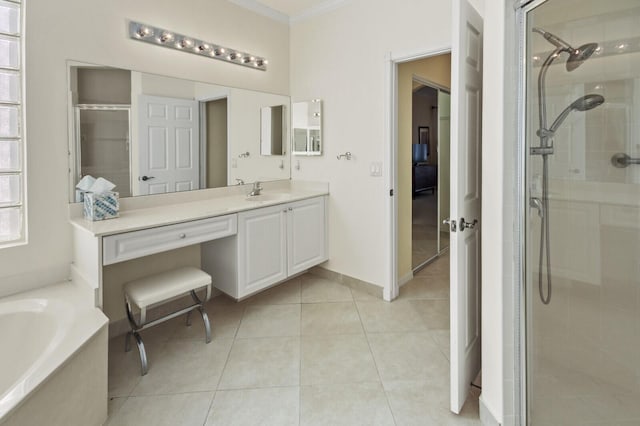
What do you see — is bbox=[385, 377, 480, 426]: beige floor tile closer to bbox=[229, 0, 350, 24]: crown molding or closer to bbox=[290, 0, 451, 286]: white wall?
bbox=[290, 0, 451, 286]: white wall

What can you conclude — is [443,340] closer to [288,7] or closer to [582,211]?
[582,211]

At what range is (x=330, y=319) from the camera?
2.78 metres

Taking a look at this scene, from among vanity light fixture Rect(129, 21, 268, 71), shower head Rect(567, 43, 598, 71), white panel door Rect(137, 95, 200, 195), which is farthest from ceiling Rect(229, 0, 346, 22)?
shower head Rect(567, 43, 598, 71)

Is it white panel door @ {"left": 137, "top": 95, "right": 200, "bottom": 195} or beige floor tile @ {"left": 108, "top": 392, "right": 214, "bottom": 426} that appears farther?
white panel door @ {"left": 137, "top": 95, "right": 200, "bottom": 195}

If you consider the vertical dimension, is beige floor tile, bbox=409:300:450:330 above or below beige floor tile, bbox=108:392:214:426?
above

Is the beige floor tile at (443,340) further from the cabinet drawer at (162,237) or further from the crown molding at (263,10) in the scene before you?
the crown molding at (263,10)

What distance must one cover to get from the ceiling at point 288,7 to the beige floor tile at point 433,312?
2775 millimetres

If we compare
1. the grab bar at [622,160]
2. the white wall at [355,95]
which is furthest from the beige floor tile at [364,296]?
the grab bar at [622,160]

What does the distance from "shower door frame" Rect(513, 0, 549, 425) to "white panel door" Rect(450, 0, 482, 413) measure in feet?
0.80

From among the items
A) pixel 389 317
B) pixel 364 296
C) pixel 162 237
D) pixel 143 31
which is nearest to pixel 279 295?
pixel 364 296

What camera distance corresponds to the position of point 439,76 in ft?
13.4

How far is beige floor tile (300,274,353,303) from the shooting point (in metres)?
3.17

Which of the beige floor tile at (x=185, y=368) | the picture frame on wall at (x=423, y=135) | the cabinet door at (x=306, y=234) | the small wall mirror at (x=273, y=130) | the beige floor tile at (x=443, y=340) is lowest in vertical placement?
the beige floor tile at (x=185, y=368)

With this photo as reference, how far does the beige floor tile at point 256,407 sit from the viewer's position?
1.70m
